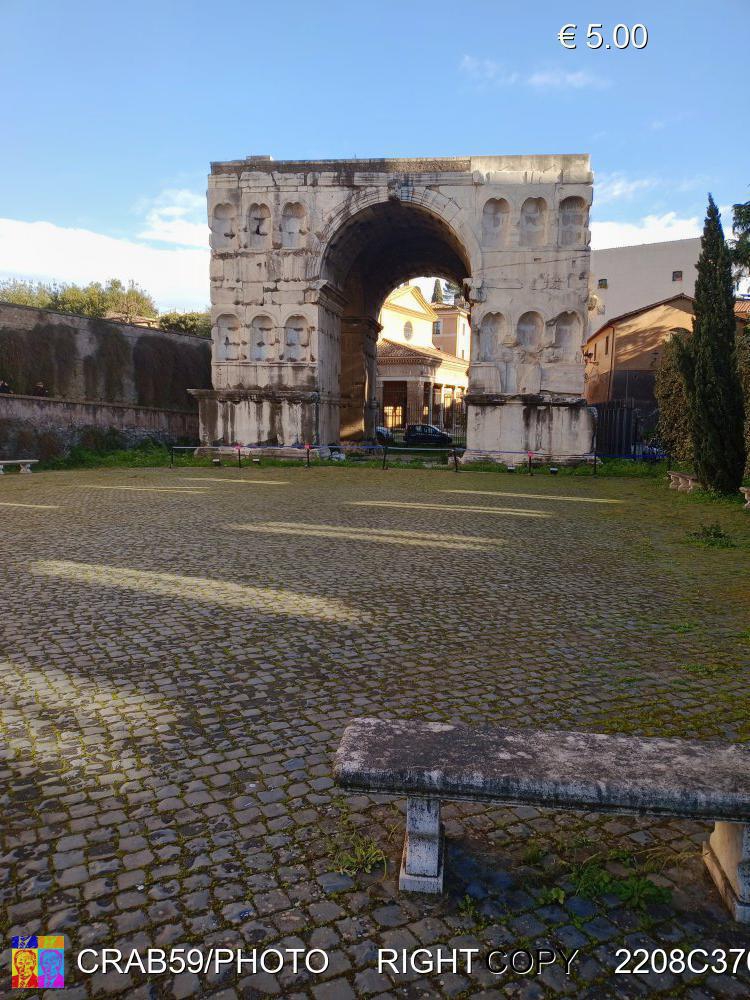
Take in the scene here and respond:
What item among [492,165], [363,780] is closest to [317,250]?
[492,165]

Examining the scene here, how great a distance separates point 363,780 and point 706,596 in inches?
211

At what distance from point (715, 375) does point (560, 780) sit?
13.6 metres

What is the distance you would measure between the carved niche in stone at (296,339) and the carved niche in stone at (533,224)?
7.51 meters

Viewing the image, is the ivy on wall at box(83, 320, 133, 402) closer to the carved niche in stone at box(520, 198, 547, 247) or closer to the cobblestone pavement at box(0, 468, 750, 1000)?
the carved niche in stone at box(520, 198, 547, 247)

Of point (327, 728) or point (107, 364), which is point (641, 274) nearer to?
point (107, 364)

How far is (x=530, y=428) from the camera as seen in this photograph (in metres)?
21.7

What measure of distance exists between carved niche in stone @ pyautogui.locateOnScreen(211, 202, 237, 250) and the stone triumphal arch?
0.03m

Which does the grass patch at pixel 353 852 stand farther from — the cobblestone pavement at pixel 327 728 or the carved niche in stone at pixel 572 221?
the carved niche in stone at pixel 572 221

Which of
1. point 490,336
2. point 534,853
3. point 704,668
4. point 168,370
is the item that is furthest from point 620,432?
point 534,853

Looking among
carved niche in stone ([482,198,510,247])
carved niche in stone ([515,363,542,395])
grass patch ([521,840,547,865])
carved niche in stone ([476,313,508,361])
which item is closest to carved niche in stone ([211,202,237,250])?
carved niche in stone ([482,198,510,247])

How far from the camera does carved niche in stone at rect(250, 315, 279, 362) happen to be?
2281 centimetres

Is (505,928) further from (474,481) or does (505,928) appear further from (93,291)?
(93,291)

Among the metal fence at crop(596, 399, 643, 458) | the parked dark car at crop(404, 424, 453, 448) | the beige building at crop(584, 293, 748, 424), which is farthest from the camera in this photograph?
the parked dark car at crop(404, 424, 453, 448)

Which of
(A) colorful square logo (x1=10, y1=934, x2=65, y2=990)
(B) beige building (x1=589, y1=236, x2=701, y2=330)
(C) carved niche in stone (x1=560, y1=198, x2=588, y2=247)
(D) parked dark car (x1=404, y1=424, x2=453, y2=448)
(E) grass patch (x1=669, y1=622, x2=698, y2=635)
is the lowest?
(A) colorful square logo (x1=10, y1=934, x2=65, y2=990)
